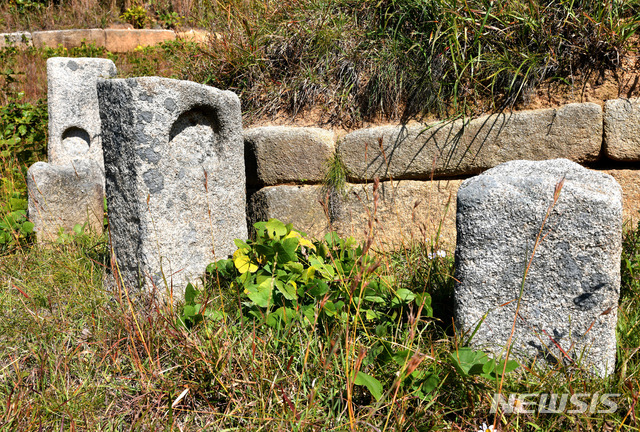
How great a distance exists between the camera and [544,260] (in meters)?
1.69

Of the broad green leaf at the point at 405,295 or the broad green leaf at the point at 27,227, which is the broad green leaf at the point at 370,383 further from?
the broad green leaf at the point at 27,227

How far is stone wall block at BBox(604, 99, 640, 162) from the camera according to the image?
2605mm

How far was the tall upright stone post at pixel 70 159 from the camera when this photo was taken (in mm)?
3246

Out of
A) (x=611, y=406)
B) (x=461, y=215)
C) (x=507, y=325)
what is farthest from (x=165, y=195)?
(x=611, y=406)

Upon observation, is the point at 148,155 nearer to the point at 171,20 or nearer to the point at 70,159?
the point at 70,159

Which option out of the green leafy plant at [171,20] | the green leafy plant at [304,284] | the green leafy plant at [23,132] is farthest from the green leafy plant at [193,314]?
the green leafy plant at [171,20]

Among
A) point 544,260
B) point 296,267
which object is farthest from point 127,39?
point 544,260

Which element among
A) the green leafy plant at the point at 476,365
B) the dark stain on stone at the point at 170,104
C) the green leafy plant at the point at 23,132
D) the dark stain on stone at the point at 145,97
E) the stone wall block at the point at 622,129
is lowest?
the green leafy plant at the point at 476,365

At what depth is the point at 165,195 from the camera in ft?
7.58

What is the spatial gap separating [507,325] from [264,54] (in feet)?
8.58

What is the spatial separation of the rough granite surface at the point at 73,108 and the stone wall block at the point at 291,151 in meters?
1.41

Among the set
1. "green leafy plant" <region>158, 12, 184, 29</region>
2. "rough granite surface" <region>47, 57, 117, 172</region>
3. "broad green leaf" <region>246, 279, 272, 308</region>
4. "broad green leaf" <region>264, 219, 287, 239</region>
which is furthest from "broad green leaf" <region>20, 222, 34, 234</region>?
"green leafy plant" <region>158, 12, 184, 29</region>

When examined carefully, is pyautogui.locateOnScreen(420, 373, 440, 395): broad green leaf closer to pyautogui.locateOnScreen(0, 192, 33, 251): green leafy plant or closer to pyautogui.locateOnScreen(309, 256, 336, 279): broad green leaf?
pyautogui.locateOnScreen(309, 256, 336, 279): broad green leaf

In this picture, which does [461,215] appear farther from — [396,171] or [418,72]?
[418,72]
